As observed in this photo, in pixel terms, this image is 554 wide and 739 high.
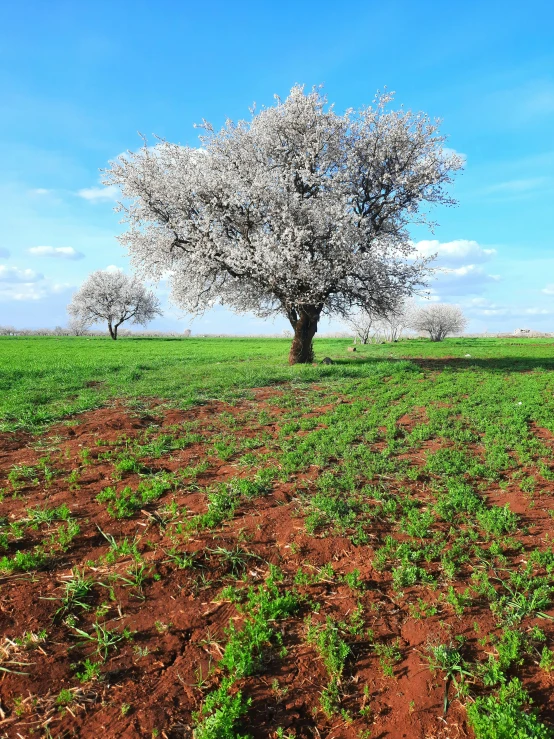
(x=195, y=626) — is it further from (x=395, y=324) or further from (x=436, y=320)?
(x=436, y=320)

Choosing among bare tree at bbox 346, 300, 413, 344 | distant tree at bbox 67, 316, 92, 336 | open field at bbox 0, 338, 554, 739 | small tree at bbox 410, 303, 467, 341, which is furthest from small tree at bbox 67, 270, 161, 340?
open field at bbox 0, 338, 554, 739

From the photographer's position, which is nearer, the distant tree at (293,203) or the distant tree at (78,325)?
the distant tree at (293,203)

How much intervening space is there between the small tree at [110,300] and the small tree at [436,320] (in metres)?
53.4

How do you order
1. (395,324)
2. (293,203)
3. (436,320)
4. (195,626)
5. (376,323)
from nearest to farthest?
(195,626), (293,203), (376,323), (395,324), (436,320)

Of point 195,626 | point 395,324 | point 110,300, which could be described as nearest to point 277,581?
point 195,626

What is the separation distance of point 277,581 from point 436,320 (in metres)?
90.0

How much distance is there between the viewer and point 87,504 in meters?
7.87

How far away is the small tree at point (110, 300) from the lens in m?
79.7

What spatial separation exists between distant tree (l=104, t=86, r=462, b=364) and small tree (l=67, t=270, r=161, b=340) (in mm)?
58138

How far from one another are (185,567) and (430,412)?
9.43m

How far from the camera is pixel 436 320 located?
89.0 metres

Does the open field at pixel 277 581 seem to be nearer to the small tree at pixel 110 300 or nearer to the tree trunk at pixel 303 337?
the tree trunk at pixel 303 337

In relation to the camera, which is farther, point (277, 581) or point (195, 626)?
point (277, 581)

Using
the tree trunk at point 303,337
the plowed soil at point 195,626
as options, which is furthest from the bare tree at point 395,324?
the plowed soil at point 195,626
